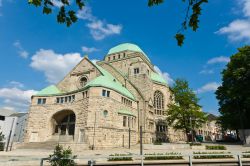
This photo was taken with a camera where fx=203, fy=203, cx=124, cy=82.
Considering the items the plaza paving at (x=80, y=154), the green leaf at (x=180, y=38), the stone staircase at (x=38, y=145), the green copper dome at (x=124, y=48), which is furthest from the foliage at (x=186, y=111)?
the green leaf at (x=180, y=38)

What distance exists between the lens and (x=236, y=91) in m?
32.7

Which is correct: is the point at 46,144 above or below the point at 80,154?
above

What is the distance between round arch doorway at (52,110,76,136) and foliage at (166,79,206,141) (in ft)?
57.7

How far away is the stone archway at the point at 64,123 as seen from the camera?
35072 millimetres

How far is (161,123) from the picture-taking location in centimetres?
4206

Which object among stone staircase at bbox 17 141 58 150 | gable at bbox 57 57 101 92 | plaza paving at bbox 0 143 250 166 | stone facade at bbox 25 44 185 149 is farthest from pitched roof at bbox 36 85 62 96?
plaza paving at bbox 0 143 250 166

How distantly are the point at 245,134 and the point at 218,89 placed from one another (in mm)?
11302

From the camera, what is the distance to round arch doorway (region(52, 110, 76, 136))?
35.2m

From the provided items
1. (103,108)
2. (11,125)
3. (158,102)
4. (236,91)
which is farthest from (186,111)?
(11,125)

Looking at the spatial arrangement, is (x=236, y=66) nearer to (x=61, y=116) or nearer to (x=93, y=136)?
(x=93, y=136)

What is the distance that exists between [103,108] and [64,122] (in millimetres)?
10276

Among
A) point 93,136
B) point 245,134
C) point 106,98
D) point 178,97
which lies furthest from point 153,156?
point 178,97

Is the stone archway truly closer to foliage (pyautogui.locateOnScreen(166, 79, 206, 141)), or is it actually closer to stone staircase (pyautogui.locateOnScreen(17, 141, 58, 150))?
stone staircase (pyautogui.locateOnScreen(17, 141, 58, 150))

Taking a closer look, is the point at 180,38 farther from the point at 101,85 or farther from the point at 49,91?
the point at 49,91
